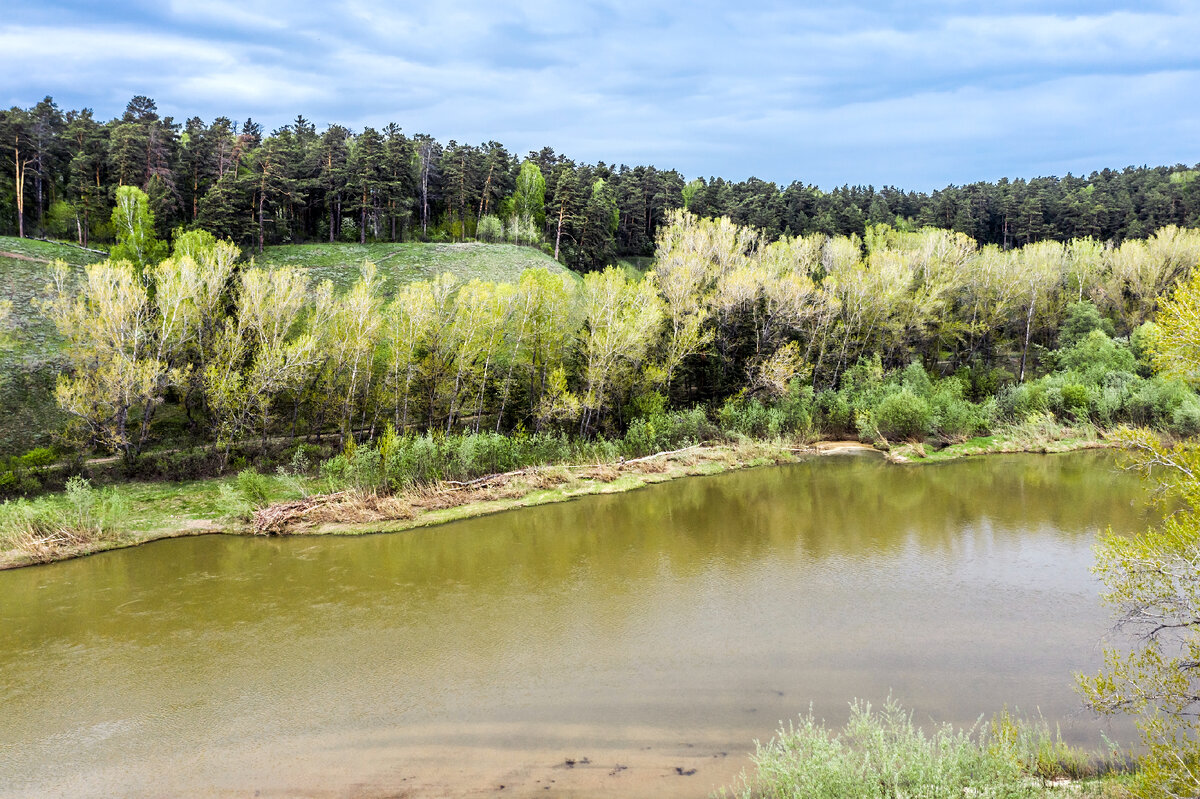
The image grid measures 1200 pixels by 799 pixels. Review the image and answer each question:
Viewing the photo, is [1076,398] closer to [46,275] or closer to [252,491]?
[252,491]

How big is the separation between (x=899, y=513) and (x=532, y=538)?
47.2 ft

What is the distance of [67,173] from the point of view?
54.7 metres

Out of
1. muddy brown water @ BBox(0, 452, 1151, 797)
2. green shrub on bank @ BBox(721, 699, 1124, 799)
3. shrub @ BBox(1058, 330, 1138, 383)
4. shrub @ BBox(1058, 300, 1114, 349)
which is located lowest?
muddy brown water @ BBox(0, 452, 1151, 797)

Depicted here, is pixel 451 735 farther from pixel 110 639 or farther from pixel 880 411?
pixel 880 411

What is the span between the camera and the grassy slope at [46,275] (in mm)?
29844

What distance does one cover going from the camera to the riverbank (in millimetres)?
21016

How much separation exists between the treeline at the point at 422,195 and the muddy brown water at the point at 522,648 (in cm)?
3619

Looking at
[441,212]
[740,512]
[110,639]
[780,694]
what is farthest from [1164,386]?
[441,212]

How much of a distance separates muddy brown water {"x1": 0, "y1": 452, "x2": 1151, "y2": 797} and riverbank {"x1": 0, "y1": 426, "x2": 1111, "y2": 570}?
33.6 inches

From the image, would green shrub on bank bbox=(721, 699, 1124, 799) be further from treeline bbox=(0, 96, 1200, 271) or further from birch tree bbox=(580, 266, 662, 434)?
treeline bbox=(0, 96, 1200, 271)

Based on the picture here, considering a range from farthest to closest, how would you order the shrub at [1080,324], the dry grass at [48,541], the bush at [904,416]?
the shrub at [1080,324] → the bush at [904,416] → the dry grass at [48,541]

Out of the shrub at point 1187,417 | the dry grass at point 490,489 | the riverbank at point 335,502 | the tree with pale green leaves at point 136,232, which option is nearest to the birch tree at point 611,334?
the dry grass at point 490,489

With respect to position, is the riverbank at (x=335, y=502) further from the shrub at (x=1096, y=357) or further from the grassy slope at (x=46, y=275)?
the shrub at (x=1096, y=357)

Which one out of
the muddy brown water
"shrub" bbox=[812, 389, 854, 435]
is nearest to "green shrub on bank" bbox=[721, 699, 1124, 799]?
the muddy brown water
